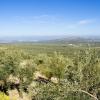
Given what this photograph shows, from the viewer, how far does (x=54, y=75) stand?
185ft

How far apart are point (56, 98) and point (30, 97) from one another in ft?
81.1

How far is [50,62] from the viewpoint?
56.6 m

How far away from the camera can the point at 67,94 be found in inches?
866

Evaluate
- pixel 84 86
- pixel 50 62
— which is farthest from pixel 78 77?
pixel 50 62

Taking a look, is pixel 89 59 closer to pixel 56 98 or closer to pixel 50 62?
pixel 56 98

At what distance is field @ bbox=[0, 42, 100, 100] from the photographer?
74.4 feet

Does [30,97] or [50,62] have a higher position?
[50,62]

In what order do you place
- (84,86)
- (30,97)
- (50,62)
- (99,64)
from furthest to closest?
(50,62), (30,97), (99,64), (84,86)

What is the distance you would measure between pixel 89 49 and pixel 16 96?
82.2 feet

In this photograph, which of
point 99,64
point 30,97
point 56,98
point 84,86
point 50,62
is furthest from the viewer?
point 50,62

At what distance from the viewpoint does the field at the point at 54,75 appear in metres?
22.7

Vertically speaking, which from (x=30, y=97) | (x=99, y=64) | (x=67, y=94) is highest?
(x=99, y=64)

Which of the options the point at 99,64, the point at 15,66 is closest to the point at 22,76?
the point at 15,66

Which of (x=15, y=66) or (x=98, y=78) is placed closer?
(x=98, y=78)
